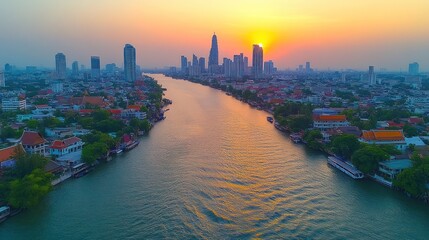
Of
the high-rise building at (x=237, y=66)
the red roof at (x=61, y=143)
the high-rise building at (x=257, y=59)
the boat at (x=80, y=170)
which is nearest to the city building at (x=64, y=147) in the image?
the red roof at (x=61, y=143)

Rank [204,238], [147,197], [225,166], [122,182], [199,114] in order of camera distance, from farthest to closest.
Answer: [199,114] → [225,166] → [122,182] → [147,197] → [204,238]

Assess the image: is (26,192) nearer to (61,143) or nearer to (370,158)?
(61,143)

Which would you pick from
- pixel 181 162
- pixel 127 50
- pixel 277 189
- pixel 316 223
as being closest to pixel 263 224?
pixel 316 223

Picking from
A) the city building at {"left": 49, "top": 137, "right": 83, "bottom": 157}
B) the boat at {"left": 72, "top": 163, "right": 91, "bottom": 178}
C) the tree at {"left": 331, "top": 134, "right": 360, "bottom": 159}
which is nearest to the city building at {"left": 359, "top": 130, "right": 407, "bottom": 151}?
the tree at {"left": 331, "top": 134, "right": 360, "bottom": 159}

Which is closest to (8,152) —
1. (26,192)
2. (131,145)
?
(26,192)

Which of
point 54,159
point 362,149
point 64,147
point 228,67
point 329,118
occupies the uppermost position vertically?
point 228,67

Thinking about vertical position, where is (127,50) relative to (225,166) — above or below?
above

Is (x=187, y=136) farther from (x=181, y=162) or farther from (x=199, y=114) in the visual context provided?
(x=199, y=114)
